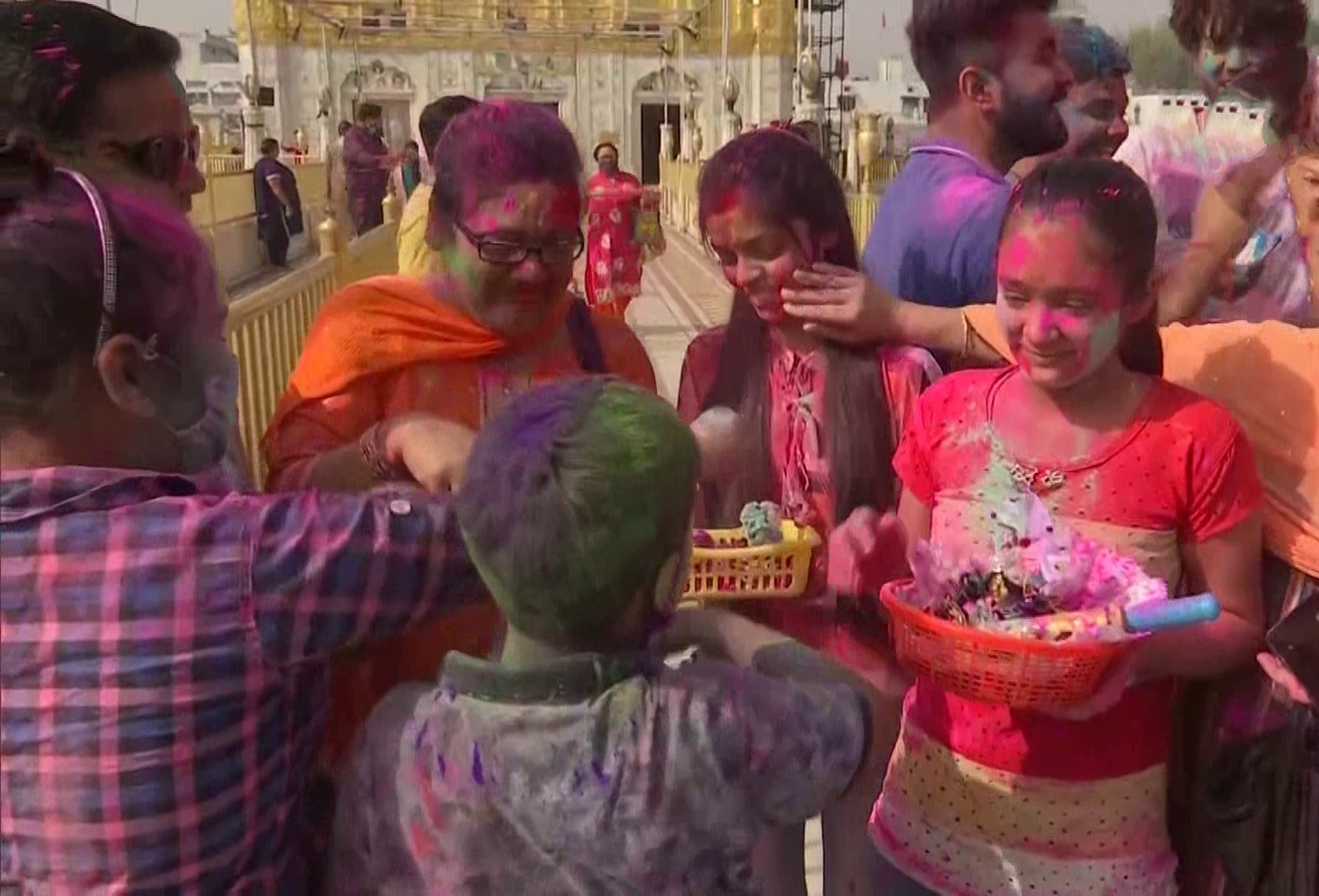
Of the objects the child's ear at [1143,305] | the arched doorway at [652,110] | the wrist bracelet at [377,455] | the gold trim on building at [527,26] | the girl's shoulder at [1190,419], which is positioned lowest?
the wrist bracelet at [377,455]

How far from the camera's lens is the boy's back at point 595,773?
1.22 meters

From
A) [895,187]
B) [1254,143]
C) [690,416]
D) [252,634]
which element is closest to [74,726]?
[252,634]

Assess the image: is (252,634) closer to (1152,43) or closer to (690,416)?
(690,416)

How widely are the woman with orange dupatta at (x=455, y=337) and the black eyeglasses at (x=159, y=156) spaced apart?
0.34m

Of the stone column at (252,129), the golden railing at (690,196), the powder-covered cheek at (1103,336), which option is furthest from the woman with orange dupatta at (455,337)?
the stone column at (252,129)

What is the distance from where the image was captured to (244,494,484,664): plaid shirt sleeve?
4.09 feet

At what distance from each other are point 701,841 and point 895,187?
5.20 feet

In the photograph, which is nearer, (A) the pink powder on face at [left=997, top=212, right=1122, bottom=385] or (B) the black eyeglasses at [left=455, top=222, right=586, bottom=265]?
(A) the pink powder on face at [left=997, top=212, right=1122, bottom=385]

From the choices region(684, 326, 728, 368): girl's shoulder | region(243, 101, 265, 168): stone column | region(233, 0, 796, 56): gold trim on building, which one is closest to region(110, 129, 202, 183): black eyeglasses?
region(684, 326, 728, 368): girl's shoulder

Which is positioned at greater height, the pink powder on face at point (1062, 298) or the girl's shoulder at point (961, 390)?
the pink powder on face at point (1062, 298)

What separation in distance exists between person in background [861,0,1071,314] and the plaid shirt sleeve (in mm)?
1261

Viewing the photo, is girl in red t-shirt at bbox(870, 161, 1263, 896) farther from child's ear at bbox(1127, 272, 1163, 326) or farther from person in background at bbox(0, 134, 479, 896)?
person in background at bbox(0, 134, 479, 896)

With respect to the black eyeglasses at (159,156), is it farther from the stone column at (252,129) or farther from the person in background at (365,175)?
the stone column at (252,129)

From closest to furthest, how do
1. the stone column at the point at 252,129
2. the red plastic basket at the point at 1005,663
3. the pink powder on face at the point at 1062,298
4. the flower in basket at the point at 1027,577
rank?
the red plastic basket at the point at 1005,663, the flower in basket at the point at 1027,577, the pink powder on face at the point at 1062,298, the stone column at the point at 252,129
